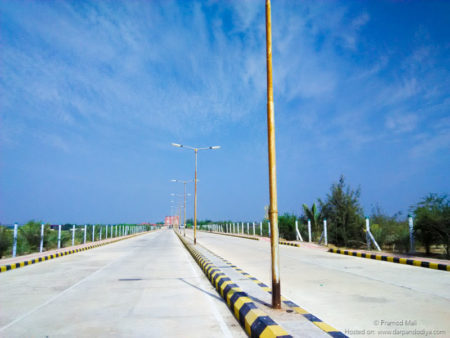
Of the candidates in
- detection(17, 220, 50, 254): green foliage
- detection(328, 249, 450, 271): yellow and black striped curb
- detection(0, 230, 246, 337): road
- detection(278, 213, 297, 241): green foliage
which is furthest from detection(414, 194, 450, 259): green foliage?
detection(17, 220, 50, 254): green foliage

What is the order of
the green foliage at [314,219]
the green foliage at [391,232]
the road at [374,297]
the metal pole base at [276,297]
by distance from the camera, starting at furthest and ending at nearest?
the green foliage at [314,219] < the green foliage at [391,232] < the metal pole base at [276,297] < the road at [374,297]

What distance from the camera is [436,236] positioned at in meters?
13.3

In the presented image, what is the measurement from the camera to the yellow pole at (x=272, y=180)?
5312 millimetres

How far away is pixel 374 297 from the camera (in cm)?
649

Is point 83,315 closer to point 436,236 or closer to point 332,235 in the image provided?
point 436,236

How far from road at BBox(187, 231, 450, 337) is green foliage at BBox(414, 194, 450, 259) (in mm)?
3031

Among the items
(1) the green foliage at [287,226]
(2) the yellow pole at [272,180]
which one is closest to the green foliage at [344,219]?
(1) the green foliage at [287,226]

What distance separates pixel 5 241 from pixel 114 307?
15190 millimetres

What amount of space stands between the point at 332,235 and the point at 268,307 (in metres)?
17.6

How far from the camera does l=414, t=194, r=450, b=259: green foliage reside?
496 inches

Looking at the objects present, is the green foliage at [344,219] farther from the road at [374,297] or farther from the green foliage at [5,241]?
the green foliage at [5,241]

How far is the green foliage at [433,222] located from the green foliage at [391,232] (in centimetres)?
204

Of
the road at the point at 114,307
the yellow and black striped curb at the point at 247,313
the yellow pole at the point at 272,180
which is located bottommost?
the road at the point at 114,307

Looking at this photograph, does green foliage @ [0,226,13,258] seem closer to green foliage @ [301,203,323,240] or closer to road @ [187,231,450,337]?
road @ [187,231,450,337]
